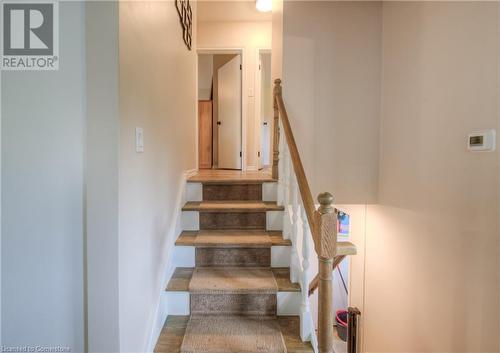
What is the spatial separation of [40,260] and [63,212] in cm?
22

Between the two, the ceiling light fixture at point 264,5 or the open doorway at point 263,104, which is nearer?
the ceiling light fixture at point 264,5

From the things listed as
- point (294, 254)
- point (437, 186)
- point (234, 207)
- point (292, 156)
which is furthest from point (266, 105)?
point (294, 254)

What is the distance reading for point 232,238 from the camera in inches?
81.8

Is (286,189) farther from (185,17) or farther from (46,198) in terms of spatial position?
(185,17)

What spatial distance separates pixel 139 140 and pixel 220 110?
3.54 metres

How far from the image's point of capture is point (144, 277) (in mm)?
1454

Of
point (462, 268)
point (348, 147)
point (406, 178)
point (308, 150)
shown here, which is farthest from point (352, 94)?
point (462, 268)

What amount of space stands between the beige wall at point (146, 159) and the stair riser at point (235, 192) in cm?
40

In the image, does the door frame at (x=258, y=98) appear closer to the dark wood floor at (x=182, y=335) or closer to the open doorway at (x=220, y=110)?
the open doorway at (x=220, y=110)

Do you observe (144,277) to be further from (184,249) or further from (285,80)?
(285,80)

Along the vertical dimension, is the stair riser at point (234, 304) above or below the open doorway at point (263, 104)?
below

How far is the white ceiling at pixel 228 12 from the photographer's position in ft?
11.6

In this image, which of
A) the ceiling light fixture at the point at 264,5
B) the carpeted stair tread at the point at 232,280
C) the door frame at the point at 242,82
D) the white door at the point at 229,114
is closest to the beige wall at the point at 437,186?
the carpeted stair tread at the point at 232,280

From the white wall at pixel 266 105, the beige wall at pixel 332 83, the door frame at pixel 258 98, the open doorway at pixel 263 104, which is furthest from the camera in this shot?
the white wall at pixel 266 105
